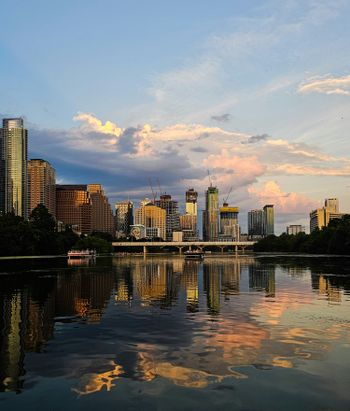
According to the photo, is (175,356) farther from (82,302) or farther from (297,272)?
(297,272)

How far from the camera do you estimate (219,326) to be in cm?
3409

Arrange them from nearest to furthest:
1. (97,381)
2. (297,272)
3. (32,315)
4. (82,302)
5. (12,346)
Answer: (97,381)
(12,346)
(32,315)
(82,302)
(297,272)

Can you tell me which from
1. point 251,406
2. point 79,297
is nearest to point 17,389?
point 251,406

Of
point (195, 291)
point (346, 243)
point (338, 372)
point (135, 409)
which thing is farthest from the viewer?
point (346, 243)

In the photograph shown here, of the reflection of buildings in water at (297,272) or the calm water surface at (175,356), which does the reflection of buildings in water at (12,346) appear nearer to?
the calm water surface at (175,356)

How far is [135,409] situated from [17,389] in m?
5.36

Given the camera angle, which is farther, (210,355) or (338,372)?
(210,355)

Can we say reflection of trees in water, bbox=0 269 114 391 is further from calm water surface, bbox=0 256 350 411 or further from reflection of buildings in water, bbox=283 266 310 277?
reflection of buildings in water, bbox=283 266 310 277

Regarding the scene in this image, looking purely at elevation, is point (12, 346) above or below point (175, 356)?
above

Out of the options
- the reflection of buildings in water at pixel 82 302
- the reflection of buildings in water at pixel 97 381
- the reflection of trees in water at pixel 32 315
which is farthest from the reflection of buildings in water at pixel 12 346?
the reflection of buildings in water at pixel 82 302

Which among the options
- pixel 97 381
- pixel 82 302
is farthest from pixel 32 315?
pixel 97 381

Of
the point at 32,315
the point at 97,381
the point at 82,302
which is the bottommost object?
the point at 82,302

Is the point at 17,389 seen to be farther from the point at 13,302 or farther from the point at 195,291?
the point at 195,291

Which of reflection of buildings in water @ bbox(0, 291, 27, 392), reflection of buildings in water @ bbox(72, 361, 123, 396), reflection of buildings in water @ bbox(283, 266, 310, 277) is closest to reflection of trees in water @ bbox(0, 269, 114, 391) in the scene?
reflection of buildings in water @ bbox(0, 291, 27, 392)
